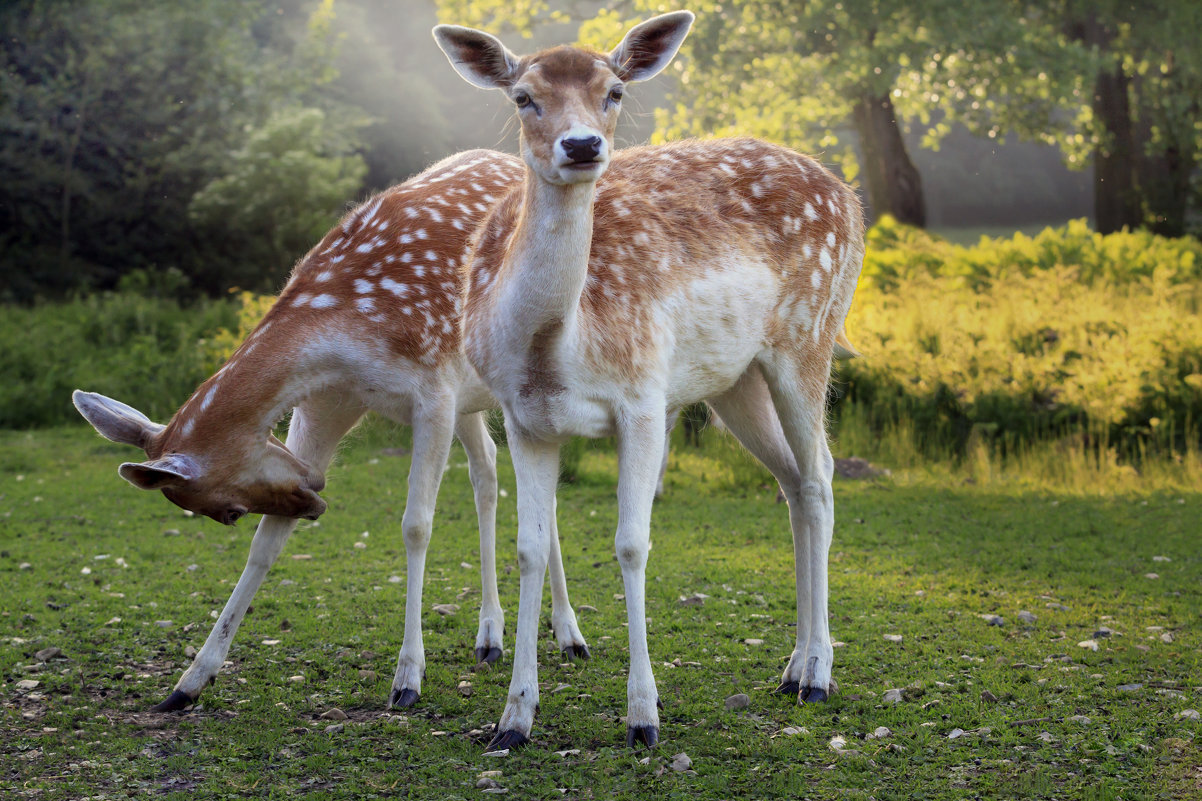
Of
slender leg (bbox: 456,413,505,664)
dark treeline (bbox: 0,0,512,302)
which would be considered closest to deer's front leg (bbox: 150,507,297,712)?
slender leg (bbox: 456,413,505,664)

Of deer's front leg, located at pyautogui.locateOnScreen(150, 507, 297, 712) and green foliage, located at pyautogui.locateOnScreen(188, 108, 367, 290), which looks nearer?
→ deer's front leg, located at pyautogui.locateOnScreen(150, 507, 297, 712)

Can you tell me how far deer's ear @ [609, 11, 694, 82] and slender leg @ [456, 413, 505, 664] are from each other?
2.13 meters

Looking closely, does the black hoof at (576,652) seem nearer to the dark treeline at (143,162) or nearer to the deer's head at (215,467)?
the deer's head at (215,467)

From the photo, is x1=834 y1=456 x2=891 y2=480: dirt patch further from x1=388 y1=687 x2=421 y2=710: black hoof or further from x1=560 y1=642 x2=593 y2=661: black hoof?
x1=388 y1=687 x2=421 y2=710: black hoof

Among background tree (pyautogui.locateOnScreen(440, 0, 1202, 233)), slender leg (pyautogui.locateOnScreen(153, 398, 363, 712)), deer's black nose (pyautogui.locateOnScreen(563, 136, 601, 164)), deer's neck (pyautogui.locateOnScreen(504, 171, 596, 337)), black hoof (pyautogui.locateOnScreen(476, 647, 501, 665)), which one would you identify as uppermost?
background tree (pyautogui.locateOnScreen(440, 0, 1202, 233))

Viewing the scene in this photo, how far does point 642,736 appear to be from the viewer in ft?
13.6

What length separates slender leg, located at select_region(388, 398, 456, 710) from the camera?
15.7 feet

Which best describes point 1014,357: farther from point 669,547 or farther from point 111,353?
point 111,353

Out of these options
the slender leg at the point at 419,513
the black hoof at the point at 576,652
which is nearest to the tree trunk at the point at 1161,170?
the black hoof at the point at 576,652

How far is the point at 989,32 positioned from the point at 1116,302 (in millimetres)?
6819

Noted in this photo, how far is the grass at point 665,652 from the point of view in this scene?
3.97 meters

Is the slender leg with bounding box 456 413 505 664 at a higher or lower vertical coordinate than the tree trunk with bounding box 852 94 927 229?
lower

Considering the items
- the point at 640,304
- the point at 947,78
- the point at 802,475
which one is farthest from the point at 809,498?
the point at 947,78

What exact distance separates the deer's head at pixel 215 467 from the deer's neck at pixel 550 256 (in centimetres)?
125
